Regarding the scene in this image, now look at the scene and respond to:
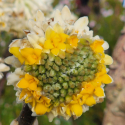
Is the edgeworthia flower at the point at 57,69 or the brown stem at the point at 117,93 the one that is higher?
the edgeworthia flower at the point at 57,69

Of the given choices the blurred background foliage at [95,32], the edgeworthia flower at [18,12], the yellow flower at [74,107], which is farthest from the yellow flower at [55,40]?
the blurred background foliage at [95,32]

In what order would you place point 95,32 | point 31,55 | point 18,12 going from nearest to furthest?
point 31,55
point 18,12
point 95,32

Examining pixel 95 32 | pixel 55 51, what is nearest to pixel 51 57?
pixel 55 51

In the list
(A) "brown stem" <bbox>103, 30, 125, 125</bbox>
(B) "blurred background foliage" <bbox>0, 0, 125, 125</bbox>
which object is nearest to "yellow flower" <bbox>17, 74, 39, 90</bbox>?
(A) "brown stem" <bbox>103, 30, 125, 125</bbox>

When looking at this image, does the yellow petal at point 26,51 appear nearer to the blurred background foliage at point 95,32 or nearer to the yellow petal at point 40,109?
the yellow petal at point 40,109

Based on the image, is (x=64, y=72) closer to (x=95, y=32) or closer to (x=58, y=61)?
(x=58, y=61)

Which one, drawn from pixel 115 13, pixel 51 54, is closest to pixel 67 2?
pixel 115 13
